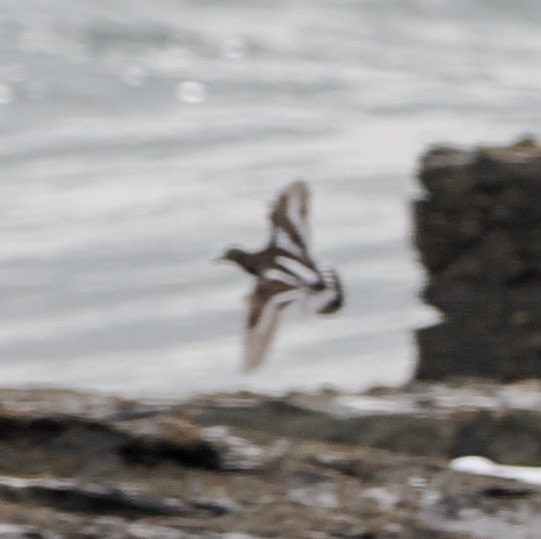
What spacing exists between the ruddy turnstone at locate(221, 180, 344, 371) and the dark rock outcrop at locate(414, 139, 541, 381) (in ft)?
3.02

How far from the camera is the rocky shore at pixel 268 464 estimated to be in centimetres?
247

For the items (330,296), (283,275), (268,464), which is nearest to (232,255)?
(283,275)

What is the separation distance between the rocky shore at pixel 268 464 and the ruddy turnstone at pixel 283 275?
10.0 inches

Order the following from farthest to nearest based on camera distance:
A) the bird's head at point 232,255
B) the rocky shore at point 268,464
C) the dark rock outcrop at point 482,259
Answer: the dark rock outcrop at point 482,259
the bird's head at point 232,255
the rocky shore at point 268,464

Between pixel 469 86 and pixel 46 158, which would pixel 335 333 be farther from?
pixel 469 86

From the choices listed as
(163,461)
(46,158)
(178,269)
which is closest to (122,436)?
(163,461)

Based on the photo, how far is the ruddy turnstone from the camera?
3312 millimetres

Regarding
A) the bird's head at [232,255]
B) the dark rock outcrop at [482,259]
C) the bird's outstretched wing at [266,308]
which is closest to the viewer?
the bird's outstretched wing at [266,308]

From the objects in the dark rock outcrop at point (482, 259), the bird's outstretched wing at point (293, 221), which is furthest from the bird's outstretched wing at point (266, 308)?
the dark rock outcrop at point (482, 259)

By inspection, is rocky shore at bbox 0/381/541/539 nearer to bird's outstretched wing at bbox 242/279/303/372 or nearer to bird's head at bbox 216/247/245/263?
bird's outstretched wing at bbox 242/279/303/372

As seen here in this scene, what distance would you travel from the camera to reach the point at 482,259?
4.55 m

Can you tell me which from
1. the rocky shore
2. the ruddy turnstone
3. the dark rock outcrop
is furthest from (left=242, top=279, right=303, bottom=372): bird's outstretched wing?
the dark rock outcrop

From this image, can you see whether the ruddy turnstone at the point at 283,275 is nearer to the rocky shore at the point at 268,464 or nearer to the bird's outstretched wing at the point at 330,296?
the bird's outstretched wing at the point at 330,296

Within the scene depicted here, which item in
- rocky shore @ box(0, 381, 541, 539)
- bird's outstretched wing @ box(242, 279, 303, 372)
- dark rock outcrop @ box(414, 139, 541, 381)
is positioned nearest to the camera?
rocky shore @ box(0, 381, 541, 539)
